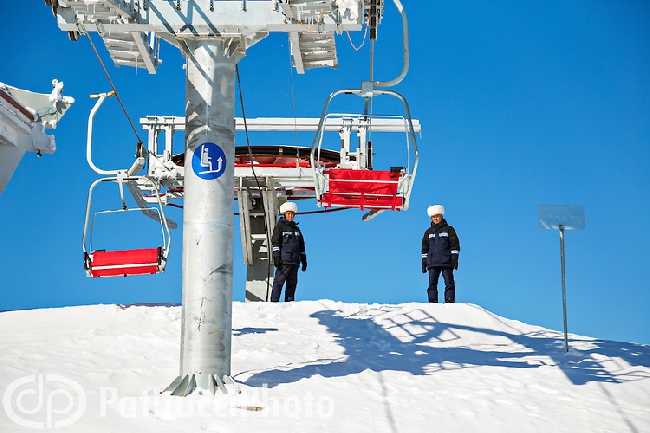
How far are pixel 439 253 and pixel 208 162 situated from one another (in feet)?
23.9

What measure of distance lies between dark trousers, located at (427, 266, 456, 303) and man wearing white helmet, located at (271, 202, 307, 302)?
261cm

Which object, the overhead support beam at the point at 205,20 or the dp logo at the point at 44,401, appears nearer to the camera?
the dp logo at the point at 44,401

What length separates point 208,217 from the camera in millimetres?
9422

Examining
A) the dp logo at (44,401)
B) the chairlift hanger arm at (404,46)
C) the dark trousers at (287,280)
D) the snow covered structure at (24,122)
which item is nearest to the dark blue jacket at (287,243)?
the dark trousers at (287,280)

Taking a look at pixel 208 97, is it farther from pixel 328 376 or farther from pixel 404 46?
pixel 328 376

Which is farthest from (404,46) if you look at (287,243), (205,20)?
(287,243)

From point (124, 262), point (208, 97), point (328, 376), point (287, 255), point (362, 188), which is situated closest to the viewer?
point (208, 97)

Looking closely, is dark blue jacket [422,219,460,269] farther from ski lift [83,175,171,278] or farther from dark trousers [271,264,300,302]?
ski lift [83,175,171,278]

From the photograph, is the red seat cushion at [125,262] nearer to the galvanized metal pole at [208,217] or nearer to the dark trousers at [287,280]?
the galvanized metal pole at [208,217]

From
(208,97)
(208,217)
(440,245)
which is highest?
(208,97)

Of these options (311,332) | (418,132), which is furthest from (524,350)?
(418,132)

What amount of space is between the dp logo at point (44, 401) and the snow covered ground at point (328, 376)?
0.05 feet

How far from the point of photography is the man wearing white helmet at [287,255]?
1705cm

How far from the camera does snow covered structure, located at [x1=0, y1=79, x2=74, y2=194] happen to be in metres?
22.6
